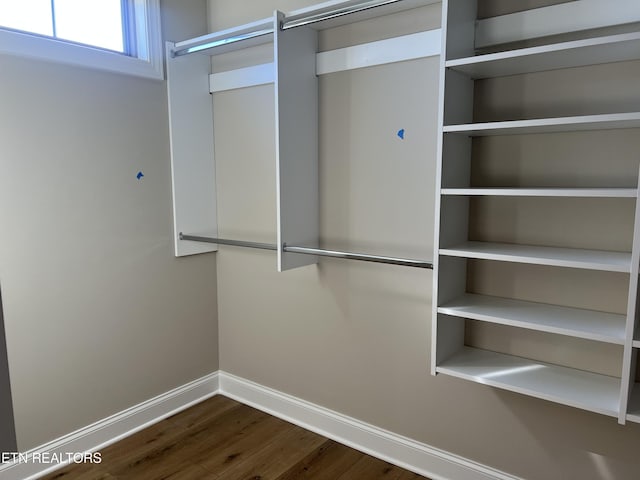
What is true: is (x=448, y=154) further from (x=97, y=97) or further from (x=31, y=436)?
(x=31, y=436)

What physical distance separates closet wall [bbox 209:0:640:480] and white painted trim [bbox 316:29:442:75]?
4cm

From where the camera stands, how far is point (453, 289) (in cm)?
186

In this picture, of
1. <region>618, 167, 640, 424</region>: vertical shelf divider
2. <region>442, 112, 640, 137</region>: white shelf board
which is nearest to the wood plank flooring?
<region>618, 167, 640, 424</region>: vertical shelf divider

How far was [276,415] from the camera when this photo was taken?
2.70 metres

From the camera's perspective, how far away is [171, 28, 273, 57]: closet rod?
2.19m

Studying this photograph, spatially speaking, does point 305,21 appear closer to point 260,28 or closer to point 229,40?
point 260,28

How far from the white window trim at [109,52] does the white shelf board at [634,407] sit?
8.07 feet

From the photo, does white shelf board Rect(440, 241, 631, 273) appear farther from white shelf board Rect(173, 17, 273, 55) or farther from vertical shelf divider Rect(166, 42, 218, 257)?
vertical shelf divider Rect(166, 42, 218, 257)

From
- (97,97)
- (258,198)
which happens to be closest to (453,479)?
(258,198)

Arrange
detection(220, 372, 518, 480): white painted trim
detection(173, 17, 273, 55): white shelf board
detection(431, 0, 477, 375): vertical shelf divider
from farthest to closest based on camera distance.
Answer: detection(173, 17, 273, 55): white shelf board, detection(220, 372, 518, 480): white painted trim, detection(431, 0, 477, 375): vertical shelf divider

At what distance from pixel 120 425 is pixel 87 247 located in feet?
3.12

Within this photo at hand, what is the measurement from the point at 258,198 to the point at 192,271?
0.60 metres

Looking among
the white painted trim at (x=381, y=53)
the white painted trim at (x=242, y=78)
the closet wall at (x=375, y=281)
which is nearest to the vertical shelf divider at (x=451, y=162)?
the closet wall at (x=375, y=281)

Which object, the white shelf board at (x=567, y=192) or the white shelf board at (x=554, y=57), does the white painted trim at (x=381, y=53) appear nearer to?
the white shelf board at (x=554, y=57)
